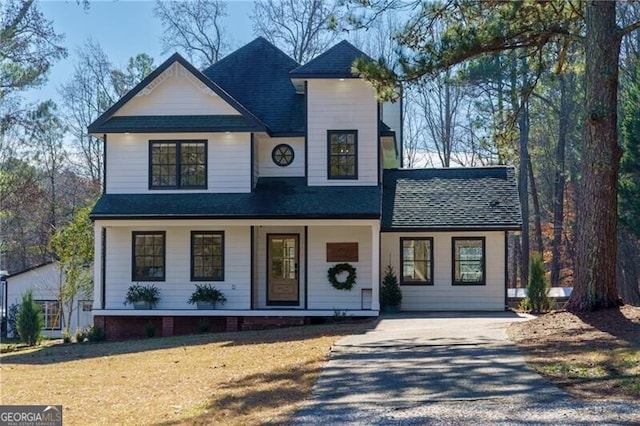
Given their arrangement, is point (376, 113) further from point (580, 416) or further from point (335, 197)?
point (580, 416)

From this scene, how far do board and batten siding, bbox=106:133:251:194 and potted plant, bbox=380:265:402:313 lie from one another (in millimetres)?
4318

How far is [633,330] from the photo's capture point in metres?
12.1

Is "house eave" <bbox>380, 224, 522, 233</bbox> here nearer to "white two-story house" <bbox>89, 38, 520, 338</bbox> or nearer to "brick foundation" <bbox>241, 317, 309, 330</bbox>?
"white two-story house" <bbox>89, 38, 520, 338</bbox>

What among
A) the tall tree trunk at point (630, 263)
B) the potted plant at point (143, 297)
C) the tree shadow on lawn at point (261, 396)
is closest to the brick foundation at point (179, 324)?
the potted plant at point (143, 297)

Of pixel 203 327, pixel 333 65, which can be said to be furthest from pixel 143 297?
pixel 333 65

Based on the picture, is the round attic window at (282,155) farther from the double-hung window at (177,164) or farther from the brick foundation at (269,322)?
the brick foundation at (269,322)

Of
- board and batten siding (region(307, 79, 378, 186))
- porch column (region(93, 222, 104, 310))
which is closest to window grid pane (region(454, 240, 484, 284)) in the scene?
board and batten siding (region(307, 79, 378, 186))

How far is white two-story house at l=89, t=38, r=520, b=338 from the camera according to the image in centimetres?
1916

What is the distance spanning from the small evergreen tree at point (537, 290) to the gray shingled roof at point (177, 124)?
8.07 meters

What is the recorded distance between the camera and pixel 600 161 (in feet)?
45.1

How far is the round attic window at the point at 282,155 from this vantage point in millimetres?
20203

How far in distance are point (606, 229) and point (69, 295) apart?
59.1 ft

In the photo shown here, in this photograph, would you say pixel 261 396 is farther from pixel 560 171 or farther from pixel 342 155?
pixel 560 171

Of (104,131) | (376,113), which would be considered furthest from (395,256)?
(104,131)
